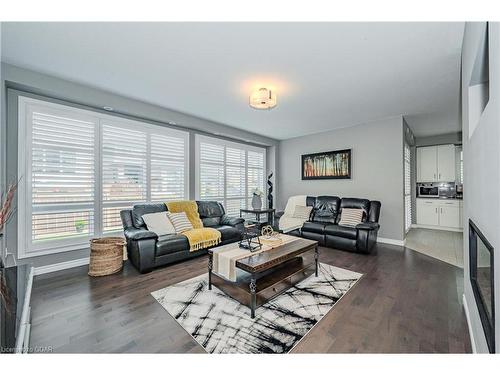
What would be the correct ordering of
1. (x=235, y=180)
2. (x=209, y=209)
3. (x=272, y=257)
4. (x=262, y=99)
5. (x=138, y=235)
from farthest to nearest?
(x=235, y=180), (x=209, y=209), (x=138, y=235), (x=262, y=99), (x=272, y=257)

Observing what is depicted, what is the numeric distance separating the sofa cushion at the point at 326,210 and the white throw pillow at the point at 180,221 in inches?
110

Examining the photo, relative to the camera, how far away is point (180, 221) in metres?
3.76

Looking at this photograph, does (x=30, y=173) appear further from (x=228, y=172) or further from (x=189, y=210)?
(x=228, y=172)

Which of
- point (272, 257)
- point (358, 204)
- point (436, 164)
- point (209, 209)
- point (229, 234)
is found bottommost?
point (229, 234)

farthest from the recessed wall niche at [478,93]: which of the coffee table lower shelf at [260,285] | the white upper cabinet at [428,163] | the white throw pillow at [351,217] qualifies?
the white upper cabinet at [428,163]

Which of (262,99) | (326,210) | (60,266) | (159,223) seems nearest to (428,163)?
(326,210)

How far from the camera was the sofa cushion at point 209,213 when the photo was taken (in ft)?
14.5

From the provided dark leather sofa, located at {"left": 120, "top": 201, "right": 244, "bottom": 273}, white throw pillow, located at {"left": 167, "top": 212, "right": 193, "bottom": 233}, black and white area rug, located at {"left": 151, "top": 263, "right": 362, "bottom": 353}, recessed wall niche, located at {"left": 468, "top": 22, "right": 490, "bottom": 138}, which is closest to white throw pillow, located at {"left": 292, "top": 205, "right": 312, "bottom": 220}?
dark leather sofa, located at {"left": 120, "top": 201, "right": 244, "bottom": 273}

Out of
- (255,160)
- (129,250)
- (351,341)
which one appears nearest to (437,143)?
(255,160)

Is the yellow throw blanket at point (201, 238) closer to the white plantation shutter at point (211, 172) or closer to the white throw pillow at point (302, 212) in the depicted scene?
the white plantation shutter at point (211, 172)

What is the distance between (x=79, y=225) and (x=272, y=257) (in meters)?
3.07

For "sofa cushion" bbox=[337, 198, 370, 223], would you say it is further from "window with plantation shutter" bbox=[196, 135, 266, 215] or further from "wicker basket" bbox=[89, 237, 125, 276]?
"wicker basket" bbox=[89, 237, 125, 276]
